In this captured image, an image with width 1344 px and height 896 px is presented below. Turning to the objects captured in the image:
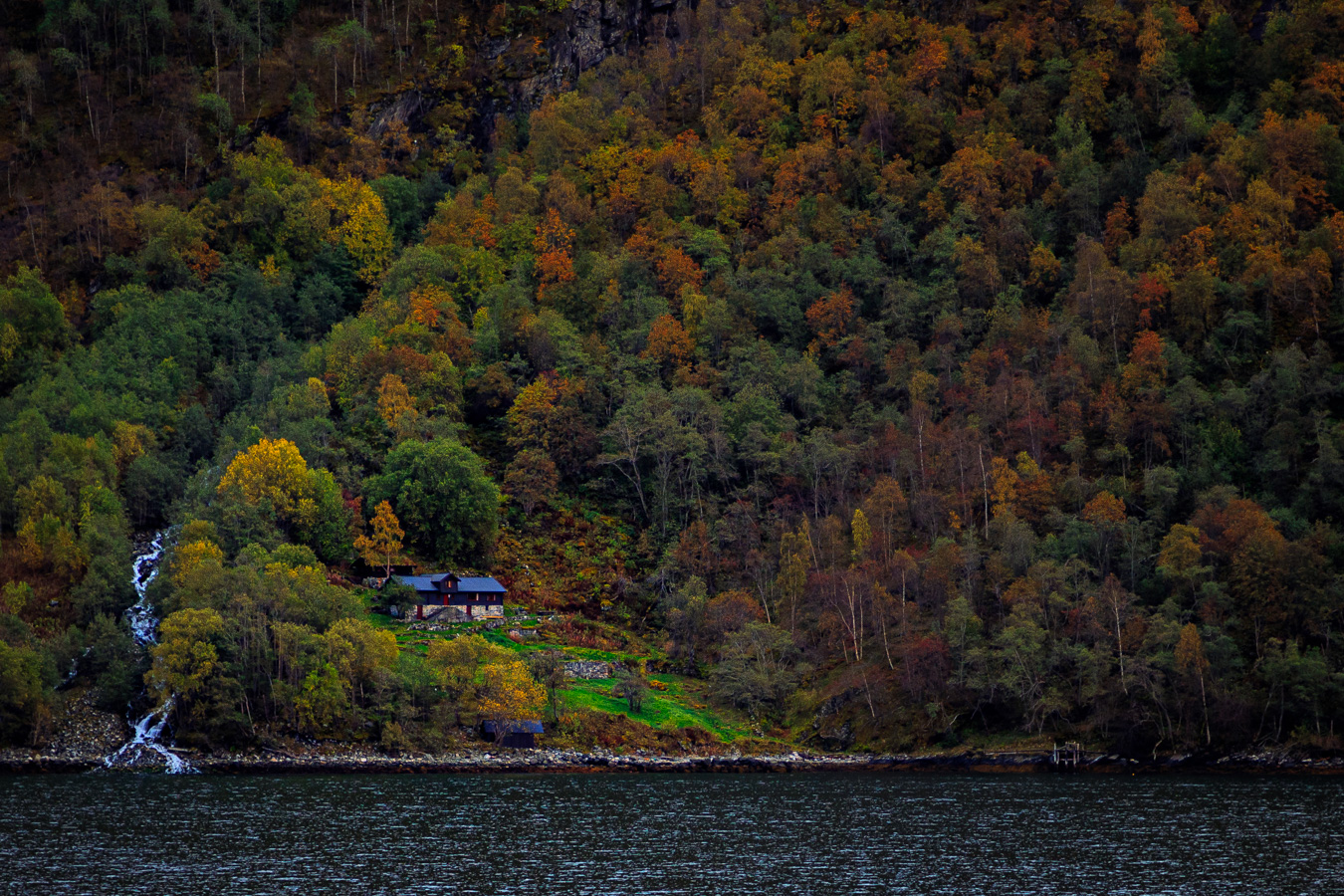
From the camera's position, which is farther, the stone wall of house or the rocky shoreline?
the stone wall of house

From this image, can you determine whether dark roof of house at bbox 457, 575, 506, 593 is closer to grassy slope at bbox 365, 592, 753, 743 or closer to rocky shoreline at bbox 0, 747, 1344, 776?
grassy slope at bbox 365, 592, 753, 743

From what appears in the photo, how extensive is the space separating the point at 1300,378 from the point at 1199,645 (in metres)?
32.1

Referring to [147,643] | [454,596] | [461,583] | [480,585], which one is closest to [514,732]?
[454,596]

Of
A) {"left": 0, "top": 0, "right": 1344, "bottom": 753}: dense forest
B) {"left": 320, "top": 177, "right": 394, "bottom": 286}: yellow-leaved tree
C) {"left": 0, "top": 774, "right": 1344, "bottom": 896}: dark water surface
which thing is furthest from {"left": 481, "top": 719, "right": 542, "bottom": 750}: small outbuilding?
{"left": 320, "top": 177, "right": 394, "bottom": 286}: yellow-leaved tree

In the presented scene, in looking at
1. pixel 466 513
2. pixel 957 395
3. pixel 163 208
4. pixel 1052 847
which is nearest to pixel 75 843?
pixel 1052 847

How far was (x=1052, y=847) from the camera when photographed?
62188 millimetres

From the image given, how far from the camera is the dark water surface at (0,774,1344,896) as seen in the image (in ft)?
179

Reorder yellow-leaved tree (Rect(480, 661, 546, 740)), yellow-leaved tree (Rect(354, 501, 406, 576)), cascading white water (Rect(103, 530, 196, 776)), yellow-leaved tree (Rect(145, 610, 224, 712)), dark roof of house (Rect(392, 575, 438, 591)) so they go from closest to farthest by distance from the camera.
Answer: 1. cascading white water (Rect(103, 530, 196, 776))
2. yellow-leaved tree (Rect(145, 610, 224, 712))
3. yellow-leaved tree (Rect(480, 661, 546, 740))
4. dark roof of house (Rect(392, 575, 438, 591))
5. yellow-leaved tree (Rect(354, 501, 406, 576))

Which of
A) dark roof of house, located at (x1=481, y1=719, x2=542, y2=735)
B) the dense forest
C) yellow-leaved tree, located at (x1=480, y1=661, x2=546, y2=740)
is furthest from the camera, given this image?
the dense forest

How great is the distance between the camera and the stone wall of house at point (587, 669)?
11081cm

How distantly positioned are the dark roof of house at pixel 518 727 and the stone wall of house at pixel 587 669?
949 cm

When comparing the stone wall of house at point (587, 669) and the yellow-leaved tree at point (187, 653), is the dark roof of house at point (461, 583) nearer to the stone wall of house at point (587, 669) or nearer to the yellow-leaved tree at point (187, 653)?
the stone wall of house at point (587, 669)

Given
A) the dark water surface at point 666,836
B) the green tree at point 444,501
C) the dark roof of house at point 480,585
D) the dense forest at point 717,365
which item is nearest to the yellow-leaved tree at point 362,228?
the dense forest at point 717,365

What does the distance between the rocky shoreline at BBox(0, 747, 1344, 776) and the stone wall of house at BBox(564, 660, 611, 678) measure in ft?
35.9
